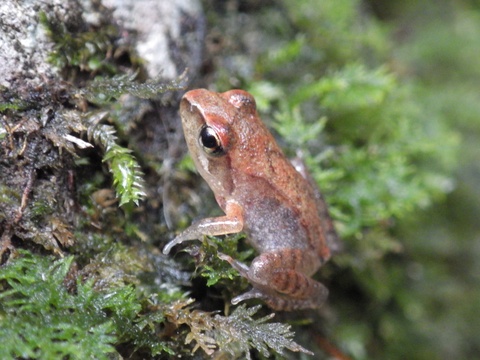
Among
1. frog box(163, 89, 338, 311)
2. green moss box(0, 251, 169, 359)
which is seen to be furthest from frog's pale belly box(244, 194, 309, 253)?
green moss box(0, 251, 169, 359)

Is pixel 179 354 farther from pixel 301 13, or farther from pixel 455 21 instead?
pixel 455 21

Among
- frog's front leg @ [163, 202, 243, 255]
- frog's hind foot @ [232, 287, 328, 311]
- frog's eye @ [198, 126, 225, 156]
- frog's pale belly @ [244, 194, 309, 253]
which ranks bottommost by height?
frog's hind foot @ [232, 287, 328, 311]

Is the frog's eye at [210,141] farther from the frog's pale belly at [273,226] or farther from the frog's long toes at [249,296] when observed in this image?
the frog's long toes at [249,296]

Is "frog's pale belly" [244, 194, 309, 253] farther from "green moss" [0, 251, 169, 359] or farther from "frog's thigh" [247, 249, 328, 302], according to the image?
"green moss" [0, 251, 169, 359]

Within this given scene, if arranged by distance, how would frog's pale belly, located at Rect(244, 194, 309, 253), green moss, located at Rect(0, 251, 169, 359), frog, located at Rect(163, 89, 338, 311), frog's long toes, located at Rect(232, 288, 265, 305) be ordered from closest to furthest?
green moss, located at Rect(0, 251, 169, 359) < frog's long toes, located at Rect(232, 288, 265, 305) < frog, located at Rect(163, 89, 338, 311) < frog's pale belly, located at Rect(244, 194, 309, 253)

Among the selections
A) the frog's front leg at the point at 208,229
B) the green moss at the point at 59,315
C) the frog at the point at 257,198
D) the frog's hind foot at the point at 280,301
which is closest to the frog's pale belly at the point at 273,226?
the frog at the point at 257,198
